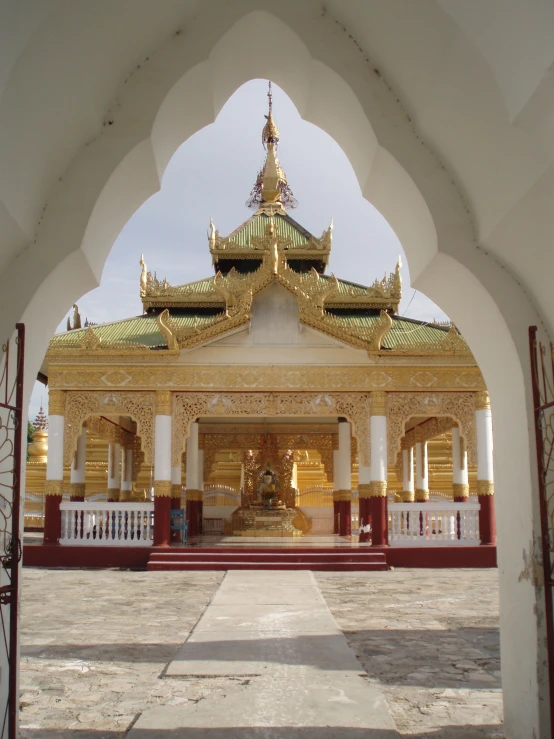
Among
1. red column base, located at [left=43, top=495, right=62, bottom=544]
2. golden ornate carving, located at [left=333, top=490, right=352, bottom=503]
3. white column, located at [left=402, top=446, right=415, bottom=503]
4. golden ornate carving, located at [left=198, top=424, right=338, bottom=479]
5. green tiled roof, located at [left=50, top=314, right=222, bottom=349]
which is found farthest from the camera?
white column, located at [left=402, top=446, right=415, bottom=503]

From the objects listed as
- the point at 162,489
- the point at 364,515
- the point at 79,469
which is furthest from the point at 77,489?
the point at 364,515

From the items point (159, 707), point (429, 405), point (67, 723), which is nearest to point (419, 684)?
point (159, 707)

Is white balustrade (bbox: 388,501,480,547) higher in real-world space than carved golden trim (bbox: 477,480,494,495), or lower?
lower

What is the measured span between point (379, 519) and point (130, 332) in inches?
246

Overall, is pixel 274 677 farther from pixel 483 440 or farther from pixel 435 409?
pixel 483 440

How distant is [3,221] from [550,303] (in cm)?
248

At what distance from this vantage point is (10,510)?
3551mm

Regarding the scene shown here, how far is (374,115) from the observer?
373cm

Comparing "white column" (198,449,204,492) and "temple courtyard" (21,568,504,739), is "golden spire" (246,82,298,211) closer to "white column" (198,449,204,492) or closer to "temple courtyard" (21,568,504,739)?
"white column" (198,449,204,492)

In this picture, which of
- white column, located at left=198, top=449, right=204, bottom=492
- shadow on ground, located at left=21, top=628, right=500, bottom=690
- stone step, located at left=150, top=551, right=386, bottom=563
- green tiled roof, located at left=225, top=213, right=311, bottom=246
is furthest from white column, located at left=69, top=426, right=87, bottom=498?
shadow on ground, located at left=21, top=628, right=500, bottom=690

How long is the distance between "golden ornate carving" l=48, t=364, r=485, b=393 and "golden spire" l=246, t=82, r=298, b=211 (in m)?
8.65

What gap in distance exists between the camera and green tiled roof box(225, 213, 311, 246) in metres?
19.2

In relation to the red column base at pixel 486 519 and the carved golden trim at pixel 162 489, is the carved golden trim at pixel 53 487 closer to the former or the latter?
the carved golden trim at pixel 162 489

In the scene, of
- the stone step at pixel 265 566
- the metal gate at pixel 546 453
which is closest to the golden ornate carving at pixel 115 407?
the stone step at pixel 265 566
